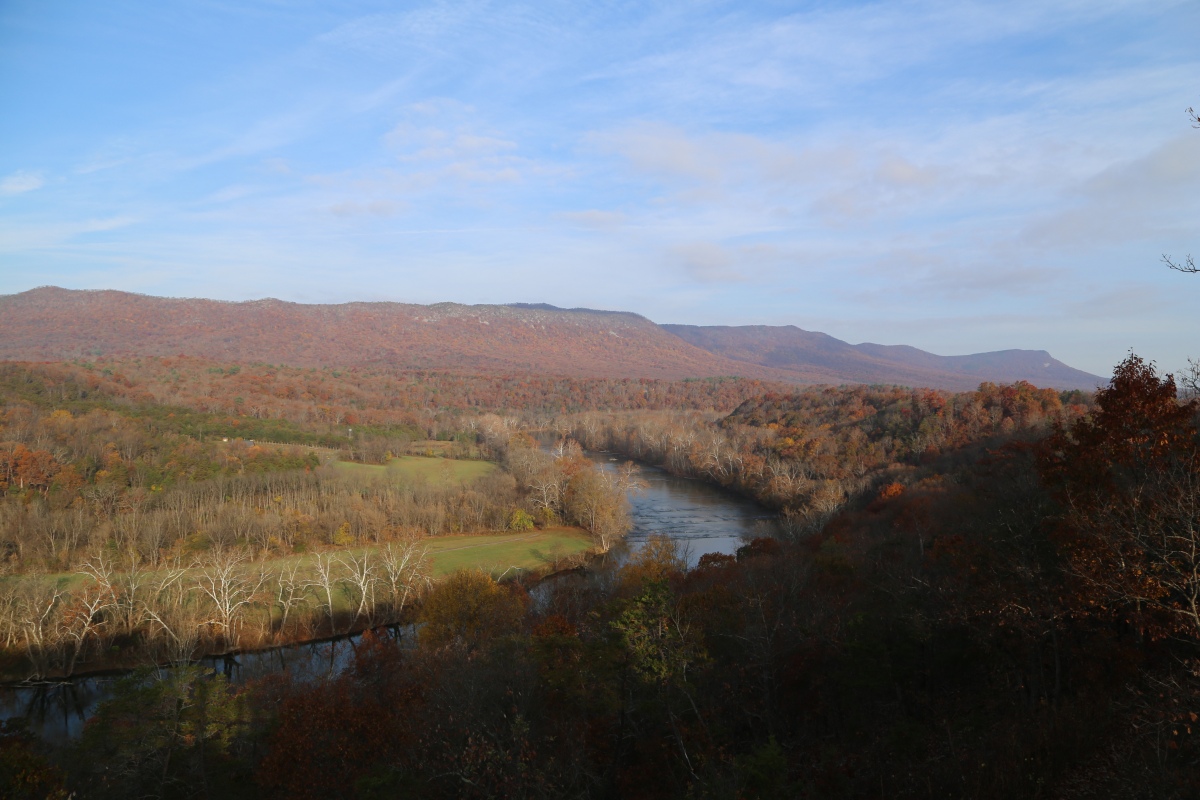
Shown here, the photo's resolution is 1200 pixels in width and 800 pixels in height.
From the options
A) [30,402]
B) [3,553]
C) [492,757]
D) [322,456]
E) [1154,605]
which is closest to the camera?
[1154,605]

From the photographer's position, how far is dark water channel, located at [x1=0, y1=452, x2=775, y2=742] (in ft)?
69.5

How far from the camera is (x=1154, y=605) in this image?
7.44m

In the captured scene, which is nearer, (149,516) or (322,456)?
(149,516)

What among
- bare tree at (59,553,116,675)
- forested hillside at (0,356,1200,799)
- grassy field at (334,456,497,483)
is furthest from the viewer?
grassy field at (334,456,497,483)

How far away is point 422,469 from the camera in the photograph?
57.2m

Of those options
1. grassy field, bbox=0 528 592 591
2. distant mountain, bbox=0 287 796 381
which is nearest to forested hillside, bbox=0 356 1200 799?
grassy field, bbox=0 528 592 591

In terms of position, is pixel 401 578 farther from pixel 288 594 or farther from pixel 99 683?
pixel 99 683

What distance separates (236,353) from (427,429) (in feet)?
300

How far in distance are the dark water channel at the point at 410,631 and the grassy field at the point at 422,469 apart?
1471cm

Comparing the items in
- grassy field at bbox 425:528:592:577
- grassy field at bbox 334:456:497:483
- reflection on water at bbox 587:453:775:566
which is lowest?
grassy field at bbox 425:528:592:577

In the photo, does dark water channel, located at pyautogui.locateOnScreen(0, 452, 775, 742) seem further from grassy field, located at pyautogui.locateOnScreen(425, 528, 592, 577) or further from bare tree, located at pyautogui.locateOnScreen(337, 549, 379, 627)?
grassy field, located at pyautogui.locateOnScreen(425, 528, 592, 577)

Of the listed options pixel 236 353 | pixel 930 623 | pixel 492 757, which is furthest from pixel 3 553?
pixel 236 353

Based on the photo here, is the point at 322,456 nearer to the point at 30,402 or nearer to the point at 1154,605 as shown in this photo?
the point at 30,402

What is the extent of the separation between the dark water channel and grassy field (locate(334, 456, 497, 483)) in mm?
14708
